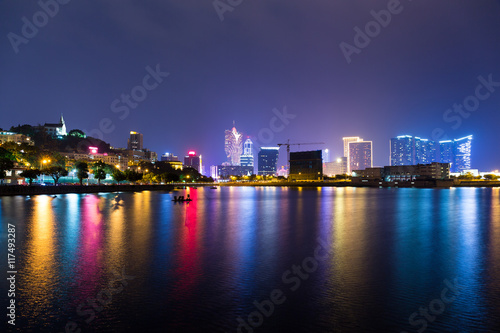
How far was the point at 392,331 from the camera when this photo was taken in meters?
10.2

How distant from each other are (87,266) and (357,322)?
13.5m

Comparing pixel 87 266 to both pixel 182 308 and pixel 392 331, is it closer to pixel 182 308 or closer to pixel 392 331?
pixel 182 308

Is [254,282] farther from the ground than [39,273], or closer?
closer

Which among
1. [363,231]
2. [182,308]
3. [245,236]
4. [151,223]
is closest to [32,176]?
[151,223]

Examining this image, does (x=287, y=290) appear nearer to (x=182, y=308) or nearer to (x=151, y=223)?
(x=182, y=308)

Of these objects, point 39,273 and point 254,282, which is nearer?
point 254,282

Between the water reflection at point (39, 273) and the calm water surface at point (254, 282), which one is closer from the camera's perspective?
the calm water surface at point (254, 282)

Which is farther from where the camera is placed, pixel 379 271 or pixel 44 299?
pixel 379 271

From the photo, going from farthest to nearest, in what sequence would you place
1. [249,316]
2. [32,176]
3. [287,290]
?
[32,176]
[287,290]
[249,316]

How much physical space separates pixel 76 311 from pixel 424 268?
16.2 metres

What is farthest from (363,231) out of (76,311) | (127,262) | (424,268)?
(76,311)

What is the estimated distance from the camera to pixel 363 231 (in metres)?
30.9

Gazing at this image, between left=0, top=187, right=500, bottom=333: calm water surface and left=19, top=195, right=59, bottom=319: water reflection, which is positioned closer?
left=0, top=187, right=500, bottom=333: calm water surface

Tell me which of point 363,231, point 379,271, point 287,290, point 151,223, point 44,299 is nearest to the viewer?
point 44,299
